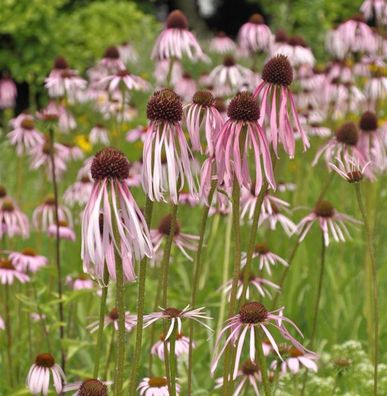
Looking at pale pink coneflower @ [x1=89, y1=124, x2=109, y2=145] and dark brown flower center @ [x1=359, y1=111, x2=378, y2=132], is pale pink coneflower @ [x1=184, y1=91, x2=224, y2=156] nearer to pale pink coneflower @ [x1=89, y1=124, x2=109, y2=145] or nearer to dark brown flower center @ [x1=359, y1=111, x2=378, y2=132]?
dark brown flower center @ [x1=359, y1=111, x2=378, y2=132]

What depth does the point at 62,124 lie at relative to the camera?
4.78 metres

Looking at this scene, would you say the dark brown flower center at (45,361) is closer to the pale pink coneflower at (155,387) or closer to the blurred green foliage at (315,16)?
the pale pink coneflower at (155,387)

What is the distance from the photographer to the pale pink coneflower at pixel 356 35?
176 inches

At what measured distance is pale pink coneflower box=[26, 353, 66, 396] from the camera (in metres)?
2.09

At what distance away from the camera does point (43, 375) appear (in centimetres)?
212

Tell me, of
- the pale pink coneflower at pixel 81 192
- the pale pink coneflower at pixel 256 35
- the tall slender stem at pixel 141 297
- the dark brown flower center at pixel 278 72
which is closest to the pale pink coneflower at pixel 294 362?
the tall slender stem at pixel 141 297

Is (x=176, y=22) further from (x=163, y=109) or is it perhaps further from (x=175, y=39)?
(x=163, y=109)

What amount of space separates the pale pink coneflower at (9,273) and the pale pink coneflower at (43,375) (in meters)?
0.60

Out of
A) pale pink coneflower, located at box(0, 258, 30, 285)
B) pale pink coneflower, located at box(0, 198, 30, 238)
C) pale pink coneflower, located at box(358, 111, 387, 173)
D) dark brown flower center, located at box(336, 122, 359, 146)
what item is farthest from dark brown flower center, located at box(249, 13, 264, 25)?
pale pink coneflower, located at box(0, 258, 30, 285)

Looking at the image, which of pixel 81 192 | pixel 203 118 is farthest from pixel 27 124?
pixel 203 118

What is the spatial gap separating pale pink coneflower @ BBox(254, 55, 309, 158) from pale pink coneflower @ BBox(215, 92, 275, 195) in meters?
0.05

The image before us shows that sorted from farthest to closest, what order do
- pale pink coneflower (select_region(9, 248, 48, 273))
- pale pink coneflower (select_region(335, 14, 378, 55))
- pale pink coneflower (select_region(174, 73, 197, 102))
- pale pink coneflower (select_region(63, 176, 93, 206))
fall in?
pale pink coneflower (select_region(174, 73, 197, 102))
pale pink coneflower (select_region(335, 14, 378, 55))
pale pink coneflower (select_region(63, 176, 93, 206))
pale pink coneflower (select_region(9, 248, 48, 273))

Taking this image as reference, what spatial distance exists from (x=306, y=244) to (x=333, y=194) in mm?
966

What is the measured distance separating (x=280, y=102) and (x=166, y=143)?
1.08 ft
